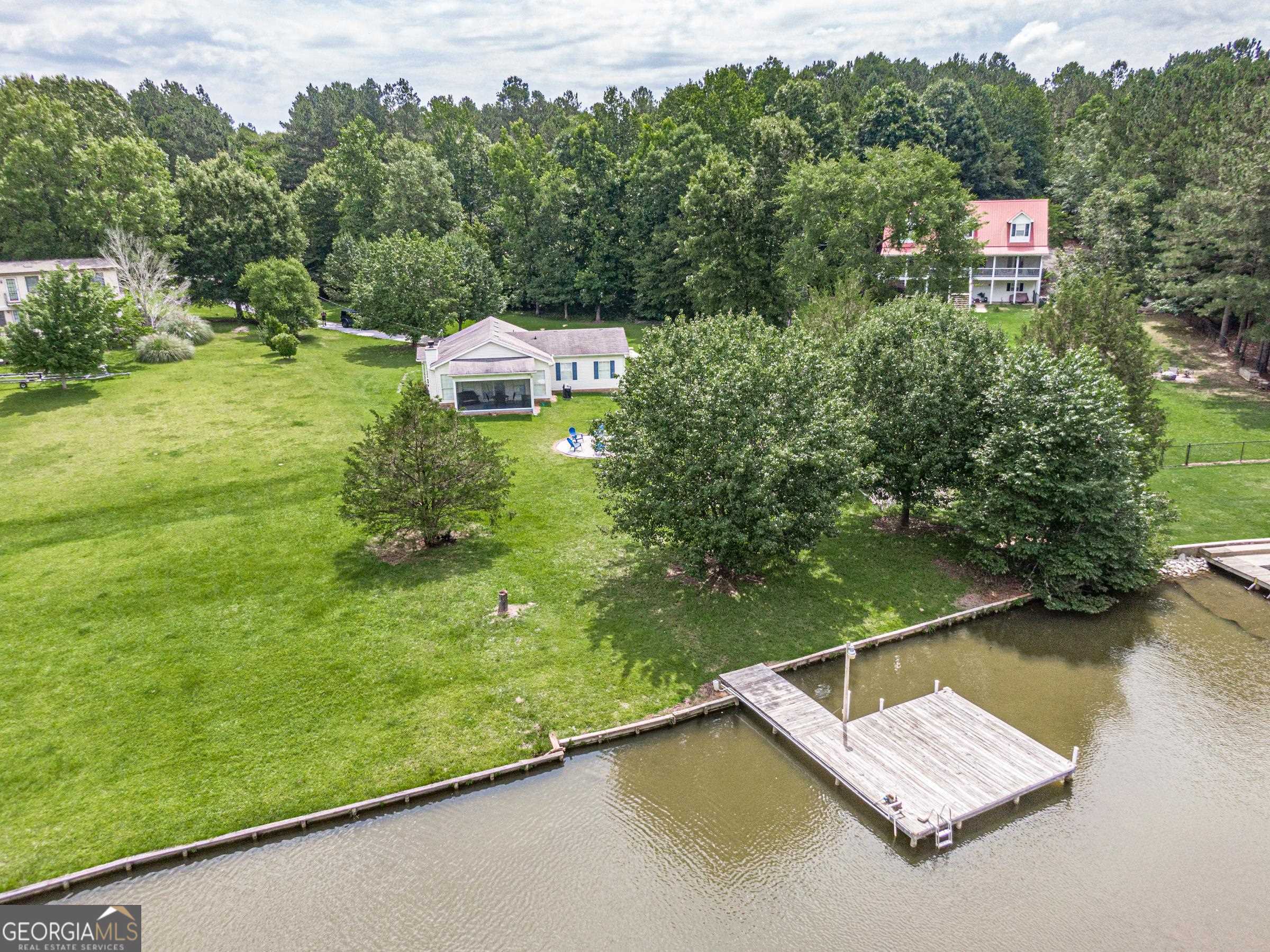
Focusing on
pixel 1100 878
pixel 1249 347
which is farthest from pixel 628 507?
pixel 1249 347

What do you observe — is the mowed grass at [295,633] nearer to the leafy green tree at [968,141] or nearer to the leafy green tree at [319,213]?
the leafy green tree at [319,213]

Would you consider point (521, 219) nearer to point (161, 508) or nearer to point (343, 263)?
point (343, 263)


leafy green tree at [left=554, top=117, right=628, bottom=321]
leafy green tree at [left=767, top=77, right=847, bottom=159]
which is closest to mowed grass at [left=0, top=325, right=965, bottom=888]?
leafy green tree at [left=554, top=117, right=628, bottom=321]

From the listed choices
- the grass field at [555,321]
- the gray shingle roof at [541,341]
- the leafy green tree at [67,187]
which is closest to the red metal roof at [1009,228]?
the grass field at [555,321]

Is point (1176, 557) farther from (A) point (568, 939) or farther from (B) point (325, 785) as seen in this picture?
(B) point (325, 785)

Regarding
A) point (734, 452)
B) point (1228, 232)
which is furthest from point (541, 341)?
point (1228, 232)

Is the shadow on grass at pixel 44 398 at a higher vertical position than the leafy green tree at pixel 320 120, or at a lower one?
lower
